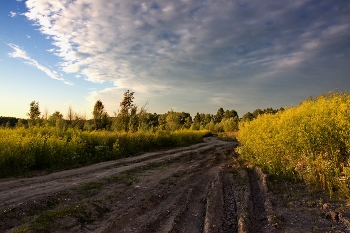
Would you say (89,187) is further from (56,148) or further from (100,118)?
(100,118)

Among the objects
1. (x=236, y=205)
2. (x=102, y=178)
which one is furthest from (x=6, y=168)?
(x=236, y=205)

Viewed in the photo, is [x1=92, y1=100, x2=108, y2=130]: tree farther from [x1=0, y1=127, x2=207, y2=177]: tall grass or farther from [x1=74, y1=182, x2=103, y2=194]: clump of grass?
[x1=74, y1=182, x2=103, y2=194]: clump of grass

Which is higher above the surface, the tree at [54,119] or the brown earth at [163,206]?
the tree at [54,119]

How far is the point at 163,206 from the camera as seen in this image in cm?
654

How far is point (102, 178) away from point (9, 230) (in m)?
4.68

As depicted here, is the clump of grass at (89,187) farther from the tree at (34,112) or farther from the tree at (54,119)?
the tree at (34,112)

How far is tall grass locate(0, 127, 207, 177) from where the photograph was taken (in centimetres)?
1078

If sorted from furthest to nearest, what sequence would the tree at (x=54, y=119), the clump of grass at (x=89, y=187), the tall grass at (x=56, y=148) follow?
the tree at (x=54, y=119) < the tall grass at (x=56, y=148) < the clump of grass at (x=89, y=187)

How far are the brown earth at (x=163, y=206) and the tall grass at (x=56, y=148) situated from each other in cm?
162

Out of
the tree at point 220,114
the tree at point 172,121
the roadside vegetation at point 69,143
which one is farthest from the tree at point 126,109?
the tree at point 220,114

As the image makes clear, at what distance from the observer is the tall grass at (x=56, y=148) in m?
10.8

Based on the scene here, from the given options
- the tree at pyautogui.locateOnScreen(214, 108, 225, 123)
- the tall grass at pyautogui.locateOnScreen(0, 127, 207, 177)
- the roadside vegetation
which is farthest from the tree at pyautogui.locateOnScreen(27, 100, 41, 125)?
the tree at pyautogui.locateOnScreen(214, 108, 225, 123)

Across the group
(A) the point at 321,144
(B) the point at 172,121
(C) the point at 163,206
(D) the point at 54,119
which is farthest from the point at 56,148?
(B) the point at 172,121

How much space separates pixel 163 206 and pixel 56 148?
8.52 metres
